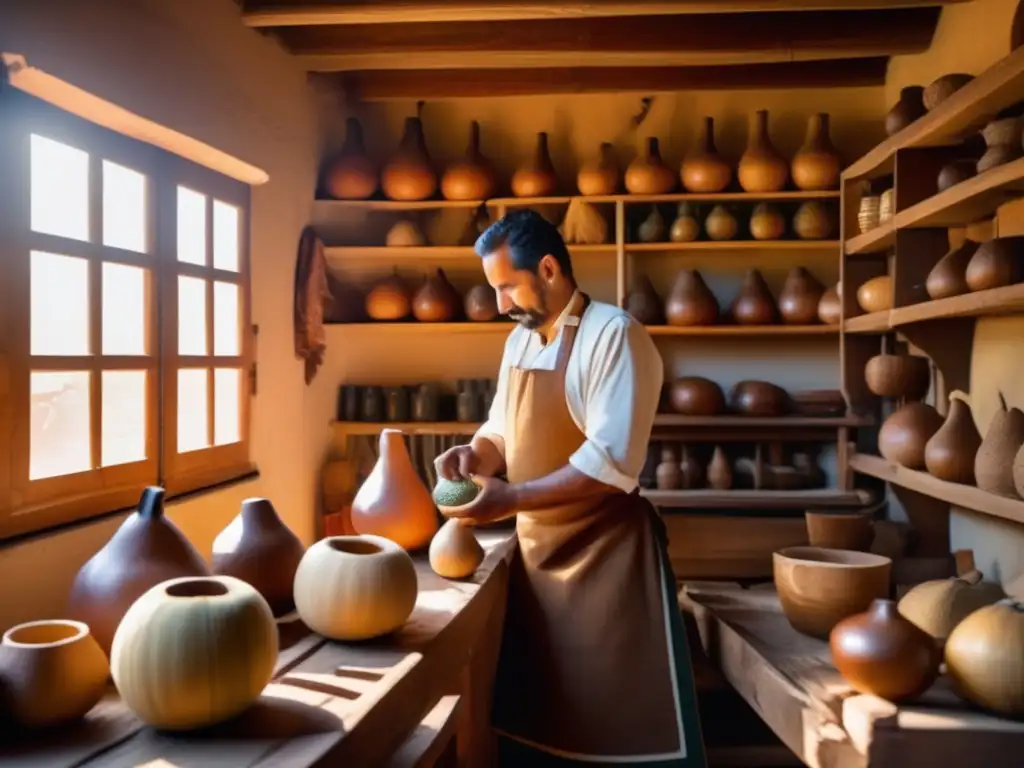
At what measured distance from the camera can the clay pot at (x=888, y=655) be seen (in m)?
1.60

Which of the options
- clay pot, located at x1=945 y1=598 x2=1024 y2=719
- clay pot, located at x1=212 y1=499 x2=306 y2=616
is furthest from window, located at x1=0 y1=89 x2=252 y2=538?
clay pot, located at x1=945 y1=598 x2=1024 y2=719

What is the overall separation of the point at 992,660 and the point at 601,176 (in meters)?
2.67

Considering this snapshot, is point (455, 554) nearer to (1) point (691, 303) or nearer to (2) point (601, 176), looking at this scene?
(1) point (691, 303)

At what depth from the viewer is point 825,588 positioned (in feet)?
6.47

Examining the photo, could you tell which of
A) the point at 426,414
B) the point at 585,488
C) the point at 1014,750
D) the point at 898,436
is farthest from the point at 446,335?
the point at 1014,750

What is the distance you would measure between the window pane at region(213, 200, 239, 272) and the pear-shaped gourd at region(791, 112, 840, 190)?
7.44ft

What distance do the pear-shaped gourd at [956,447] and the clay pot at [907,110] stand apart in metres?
1.07

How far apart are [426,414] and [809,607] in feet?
7.11

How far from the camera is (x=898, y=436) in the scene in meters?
2.82

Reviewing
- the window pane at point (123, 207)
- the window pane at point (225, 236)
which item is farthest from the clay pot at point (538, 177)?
the window pane at point (123, 207)

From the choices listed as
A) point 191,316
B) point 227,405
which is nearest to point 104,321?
point 191,316

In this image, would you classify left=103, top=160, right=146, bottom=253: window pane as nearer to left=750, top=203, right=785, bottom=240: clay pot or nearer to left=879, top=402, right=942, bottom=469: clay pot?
left=879, top=402, right=942, bottom=469: clay pot

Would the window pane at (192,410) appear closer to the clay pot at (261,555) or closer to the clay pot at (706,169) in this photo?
the clay pot at (261,555)

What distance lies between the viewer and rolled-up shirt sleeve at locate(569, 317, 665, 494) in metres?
1.81
